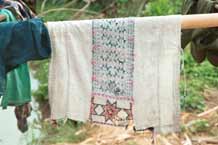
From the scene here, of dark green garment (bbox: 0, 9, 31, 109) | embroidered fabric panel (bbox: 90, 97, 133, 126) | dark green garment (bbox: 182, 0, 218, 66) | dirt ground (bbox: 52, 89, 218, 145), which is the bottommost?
dirt ground (bbox: 52, 89, 218, 145)

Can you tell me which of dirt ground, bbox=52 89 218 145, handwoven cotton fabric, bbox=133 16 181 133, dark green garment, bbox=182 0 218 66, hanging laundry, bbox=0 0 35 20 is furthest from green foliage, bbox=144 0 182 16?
handwoven cotton fabric, bbox=133 16 181 133

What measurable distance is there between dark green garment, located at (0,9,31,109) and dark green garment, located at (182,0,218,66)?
2.85 ft

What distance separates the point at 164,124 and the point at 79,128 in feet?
10.3

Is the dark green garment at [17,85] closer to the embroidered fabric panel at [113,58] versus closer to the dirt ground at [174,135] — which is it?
the embroidered fabric panel at [113,58]

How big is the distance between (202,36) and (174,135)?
2308mm

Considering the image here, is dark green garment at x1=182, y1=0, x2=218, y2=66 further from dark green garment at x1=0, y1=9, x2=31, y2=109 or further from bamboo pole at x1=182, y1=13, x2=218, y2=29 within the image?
dark green garment at x1=0, y1=9, x2=31, y2=109

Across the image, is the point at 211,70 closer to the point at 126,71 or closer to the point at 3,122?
the point at 3,122

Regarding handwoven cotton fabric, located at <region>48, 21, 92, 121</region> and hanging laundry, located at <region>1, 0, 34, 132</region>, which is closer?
handwoven cotton fabric, located at <region>48, 21, 92, 121</region>

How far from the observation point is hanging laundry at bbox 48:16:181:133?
2236 mm

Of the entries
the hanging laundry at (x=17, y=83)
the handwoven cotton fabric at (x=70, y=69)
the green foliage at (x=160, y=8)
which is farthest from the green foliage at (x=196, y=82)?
the handwoven cotton fabric at (x=70, y=69)

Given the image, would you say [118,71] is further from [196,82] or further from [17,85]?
[196,82]

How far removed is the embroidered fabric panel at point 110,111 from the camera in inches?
91.5

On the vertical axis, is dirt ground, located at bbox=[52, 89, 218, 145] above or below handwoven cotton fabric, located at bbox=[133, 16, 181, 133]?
below

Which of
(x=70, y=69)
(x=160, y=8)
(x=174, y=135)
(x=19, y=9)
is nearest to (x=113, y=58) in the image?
(x=70, y=69)
